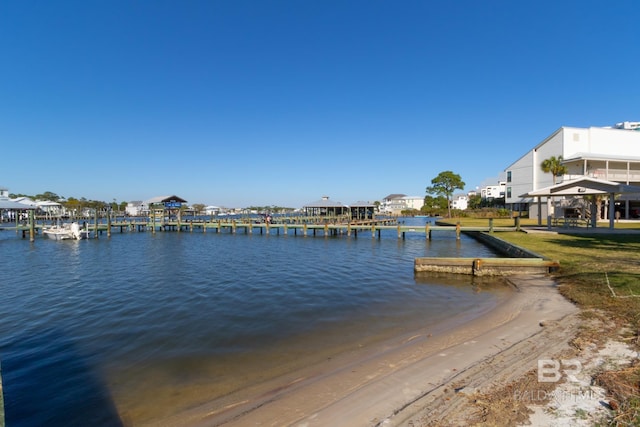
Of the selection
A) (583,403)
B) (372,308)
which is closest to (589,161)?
(372,308)

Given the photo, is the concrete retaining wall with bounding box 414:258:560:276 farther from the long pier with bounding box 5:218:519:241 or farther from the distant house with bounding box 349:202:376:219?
the distant house with bounding box 349:202:376:219

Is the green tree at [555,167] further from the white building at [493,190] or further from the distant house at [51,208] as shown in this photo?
the distant house at [51,208]

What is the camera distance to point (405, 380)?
5203 millimetres

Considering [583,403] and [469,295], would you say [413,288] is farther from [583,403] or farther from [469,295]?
[583,403]

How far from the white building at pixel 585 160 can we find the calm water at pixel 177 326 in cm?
3157

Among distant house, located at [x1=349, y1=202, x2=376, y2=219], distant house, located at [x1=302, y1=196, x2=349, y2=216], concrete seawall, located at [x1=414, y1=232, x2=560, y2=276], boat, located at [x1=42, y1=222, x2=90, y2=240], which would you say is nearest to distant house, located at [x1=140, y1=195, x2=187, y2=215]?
boat, located at [x1=42, y1=222, x2=90, y2=240]

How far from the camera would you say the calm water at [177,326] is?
5.50m

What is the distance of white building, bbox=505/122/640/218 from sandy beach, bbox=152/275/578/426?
33.8 m

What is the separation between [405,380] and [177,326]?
6491mm

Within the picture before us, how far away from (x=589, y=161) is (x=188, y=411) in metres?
48.4

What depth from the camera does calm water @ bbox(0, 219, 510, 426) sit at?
18.0ft

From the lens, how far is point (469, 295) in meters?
11.1

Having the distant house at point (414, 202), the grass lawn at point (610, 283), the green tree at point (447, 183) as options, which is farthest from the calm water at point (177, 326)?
the distant house at point (414, 202)

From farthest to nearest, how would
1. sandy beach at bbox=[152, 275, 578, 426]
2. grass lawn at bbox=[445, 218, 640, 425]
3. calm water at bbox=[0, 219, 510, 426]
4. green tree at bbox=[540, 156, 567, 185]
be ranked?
green tree at bbox=[540, 156, 567, 185] → calm water at bbox=[0, 219, 510, 426] → sandy beach at bbox=[152, 275, 578, 426] → grass lawn at bbox=[445, 218, 640, 425]
